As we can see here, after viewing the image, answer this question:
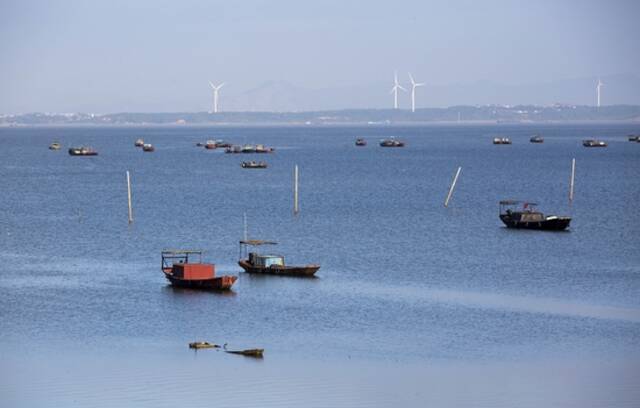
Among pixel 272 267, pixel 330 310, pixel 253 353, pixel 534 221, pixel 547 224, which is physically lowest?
pixel 547 224

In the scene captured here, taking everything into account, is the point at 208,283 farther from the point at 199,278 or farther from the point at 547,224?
the point at 547,224

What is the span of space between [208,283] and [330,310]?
29.8ft

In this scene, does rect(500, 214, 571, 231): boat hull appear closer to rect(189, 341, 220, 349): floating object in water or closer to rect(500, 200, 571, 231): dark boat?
rect(500, 200, 571, 231): dark boat

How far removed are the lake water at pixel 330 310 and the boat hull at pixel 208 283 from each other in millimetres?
1059

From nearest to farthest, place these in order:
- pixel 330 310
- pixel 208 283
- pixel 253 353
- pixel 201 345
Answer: pixel 253 353
pixel 201 345
pixel 330 310
pixel 208 283

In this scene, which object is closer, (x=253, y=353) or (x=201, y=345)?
(x=253, y=353)

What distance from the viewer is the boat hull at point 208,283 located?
7231cm

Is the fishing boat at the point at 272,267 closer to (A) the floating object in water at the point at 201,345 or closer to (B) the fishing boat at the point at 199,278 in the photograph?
(B) the fishing boat at the point at 199,278

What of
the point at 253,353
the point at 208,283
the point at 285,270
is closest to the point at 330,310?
the point at 208,283

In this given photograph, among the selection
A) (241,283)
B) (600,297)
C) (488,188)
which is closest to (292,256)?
(241,283)

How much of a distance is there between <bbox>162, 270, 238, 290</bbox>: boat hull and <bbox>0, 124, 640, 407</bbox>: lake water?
1059 millimetres

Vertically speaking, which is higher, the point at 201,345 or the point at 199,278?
the point at 199,278

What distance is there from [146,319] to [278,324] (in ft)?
22.1

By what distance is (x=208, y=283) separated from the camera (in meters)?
72.6
